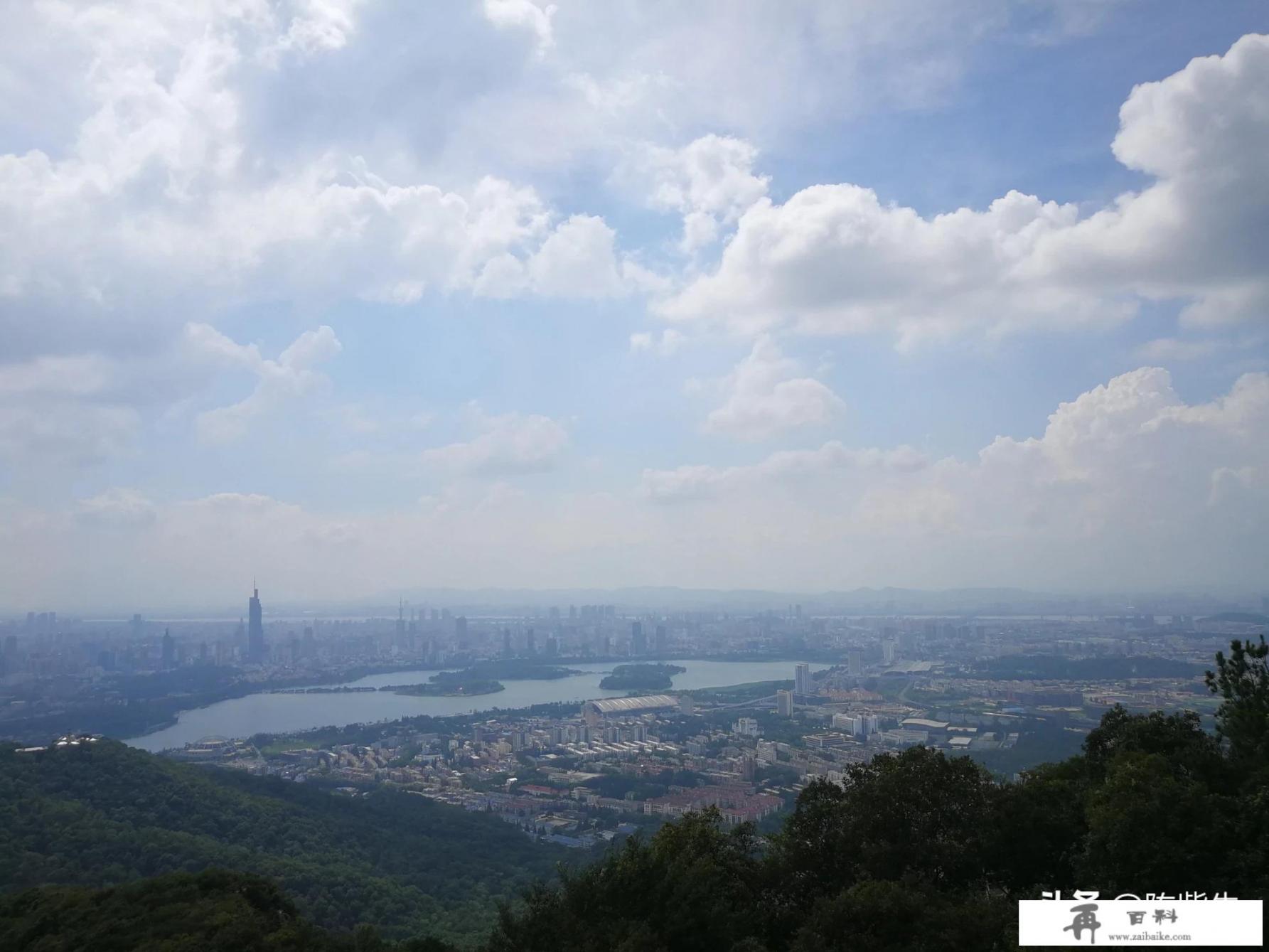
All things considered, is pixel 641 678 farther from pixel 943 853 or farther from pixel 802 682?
pixel 943 853

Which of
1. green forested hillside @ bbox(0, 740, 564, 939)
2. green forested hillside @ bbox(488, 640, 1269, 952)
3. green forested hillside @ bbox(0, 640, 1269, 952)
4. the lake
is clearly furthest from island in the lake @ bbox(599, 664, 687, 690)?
green forested hillside @ bbox(488, 640, 1269, 952)

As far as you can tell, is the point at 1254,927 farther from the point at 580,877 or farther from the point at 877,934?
the point at 580,877

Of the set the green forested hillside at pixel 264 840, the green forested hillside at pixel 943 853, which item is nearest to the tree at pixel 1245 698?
the green forested hillside at pixel 943 853

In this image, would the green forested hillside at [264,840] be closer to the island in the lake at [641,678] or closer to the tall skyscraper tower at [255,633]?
the island in the lake at [641,678]

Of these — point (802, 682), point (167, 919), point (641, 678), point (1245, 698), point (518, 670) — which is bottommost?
point (518, 670)

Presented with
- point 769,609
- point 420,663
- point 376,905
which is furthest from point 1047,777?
point 769,609

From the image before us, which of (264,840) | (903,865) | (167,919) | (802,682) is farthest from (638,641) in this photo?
(903,865)
